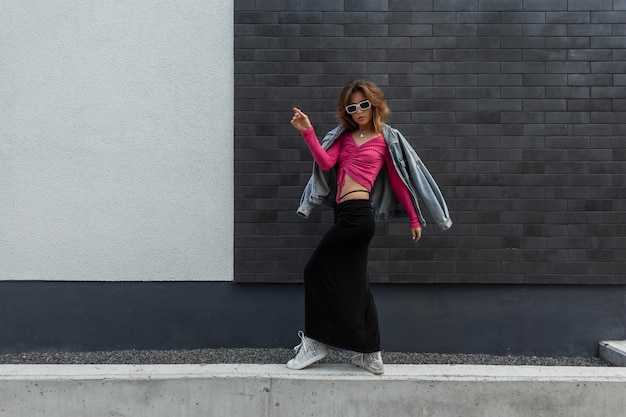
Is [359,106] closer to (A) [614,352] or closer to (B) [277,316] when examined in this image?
(B) [277,316]

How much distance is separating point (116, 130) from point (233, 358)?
200 centimetres

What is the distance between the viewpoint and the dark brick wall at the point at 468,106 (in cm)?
421

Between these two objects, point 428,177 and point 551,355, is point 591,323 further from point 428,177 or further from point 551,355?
point 428,177

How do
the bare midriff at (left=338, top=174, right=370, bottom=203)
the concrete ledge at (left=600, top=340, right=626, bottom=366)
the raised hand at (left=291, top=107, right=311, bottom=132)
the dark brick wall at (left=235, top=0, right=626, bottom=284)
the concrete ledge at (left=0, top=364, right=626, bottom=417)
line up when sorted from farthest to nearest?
the dark brick wall at (left=235, top=0, right=626, bottom=284)
the concrete ledge at (left=600, top=340, right=626, bottom=366)
the bare midriff at (left=338, top=174, right=370, bottom=203)
the concrete ledge at (left=0, top=364, right=626, bottom=417)
the raised hand at (left=291, top=107, right=311, bottom=132)

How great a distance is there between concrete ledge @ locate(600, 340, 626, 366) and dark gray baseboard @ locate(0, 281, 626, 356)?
6 cm

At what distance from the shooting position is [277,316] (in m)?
4.32

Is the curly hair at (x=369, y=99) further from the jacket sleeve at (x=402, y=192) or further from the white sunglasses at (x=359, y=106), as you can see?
the jacket sleeve at (x=402, y=192)

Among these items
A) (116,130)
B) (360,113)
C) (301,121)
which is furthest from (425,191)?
(116,130)

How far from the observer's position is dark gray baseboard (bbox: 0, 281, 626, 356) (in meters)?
4.30

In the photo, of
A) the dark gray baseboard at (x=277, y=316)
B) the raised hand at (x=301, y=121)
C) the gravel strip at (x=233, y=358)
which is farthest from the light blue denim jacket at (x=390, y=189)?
the gravel strip at (x=233, y=358)

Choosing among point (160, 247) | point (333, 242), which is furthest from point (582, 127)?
point (160, 247)

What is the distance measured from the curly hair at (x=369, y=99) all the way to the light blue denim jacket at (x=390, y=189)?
0.27ft

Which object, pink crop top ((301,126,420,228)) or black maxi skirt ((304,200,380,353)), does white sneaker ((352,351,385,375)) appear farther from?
pink crop top ((301,126,420,228))

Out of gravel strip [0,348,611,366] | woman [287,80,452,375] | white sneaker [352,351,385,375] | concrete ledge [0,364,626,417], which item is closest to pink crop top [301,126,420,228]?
woman [287,80,452,375]
